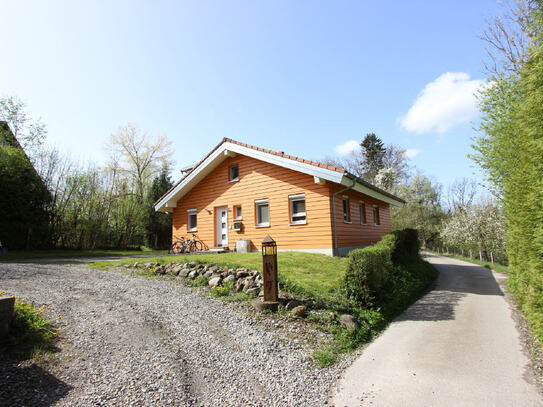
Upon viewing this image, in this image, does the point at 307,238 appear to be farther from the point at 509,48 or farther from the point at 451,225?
the point at 451,225

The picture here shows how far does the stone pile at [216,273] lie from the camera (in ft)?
21.1

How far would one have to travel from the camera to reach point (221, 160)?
1480 centimetres

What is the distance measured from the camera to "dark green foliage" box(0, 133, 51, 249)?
14367 millimetres

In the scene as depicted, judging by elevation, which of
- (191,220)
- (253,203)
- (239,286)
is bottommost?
(239,286)

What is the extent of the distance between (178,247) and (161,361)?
1238 cm

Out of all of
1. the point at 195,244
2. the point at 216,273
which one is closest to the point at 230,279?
the point at 216,273

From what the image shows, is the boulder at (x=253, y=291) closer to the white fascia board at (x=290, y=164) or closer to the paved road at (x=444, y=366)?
the paved road at (x=444, y=366)

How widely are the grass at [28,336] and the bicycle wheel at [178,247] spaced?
10748mm

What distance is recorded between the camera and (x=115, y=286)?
6832 mm

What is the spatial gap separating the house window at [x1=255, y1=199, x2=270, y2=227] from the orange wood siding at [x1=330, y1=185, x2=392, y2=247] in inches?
127

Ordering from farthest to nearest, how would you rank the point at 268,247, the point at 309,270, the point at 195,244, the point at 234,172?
the point at 195,244, the point at 234,172, the point at 309,270, the point at 268,247

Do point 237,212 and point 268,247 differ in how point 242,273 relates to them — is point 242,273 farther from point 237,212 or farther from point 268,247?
point 237,212

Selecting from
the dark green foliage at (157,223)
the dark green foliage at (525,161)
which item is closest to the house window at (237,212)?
the dark green foliage at (525,161)

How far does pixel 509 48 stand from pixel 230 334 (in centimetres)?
1487
